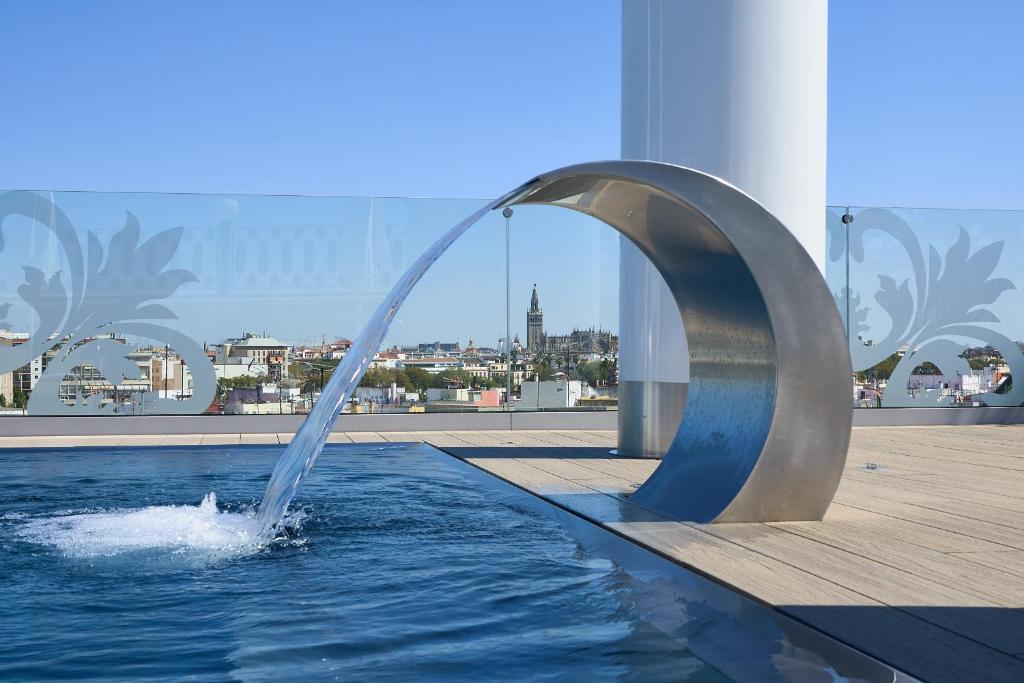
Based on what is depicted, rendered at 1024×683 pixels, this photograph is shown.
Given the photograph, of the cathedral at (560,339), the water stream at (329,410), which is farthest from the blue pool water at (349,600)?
the cathedral at (560,339)

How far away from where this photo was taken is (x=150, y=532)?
4426 mm

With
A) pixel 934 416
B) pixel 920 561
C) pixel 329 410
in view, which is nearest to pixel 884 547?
pixel 920 561

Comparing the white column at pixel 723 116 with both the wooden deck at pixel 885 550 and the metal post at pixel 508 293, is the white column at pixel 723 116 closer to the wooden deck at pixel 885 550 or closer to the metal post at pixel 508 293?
the wooden deck at pixel 885 550

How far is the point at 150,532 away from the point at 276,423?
5.99 meters

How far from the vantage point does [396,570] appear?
365 centimetres

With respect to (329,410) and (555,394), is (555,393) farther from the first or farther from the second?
(329,410)

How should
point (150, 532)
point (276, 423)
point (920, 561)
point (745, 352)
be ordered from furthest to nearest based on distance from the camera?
point (276, 423), point (745, 352), point (150, 532), point (920, 561)

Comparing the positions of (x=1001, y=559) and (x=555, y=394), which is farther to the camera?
(x=555, y=394)

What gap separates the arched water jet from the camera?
4.59 metres

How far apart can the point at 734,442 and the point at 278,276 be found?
668 centimetres

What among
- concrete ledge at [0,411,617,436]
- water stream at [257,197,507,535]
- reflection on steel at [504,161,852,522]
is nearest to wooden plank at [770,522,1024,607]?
reflection on steel at [504,161,852,522]

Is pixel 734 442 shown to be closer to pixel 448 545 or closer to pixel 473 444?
pixel 448 545

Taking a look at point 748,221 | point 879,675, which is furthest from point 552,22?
point 879,675

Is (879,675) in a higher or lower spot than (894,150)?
lower
